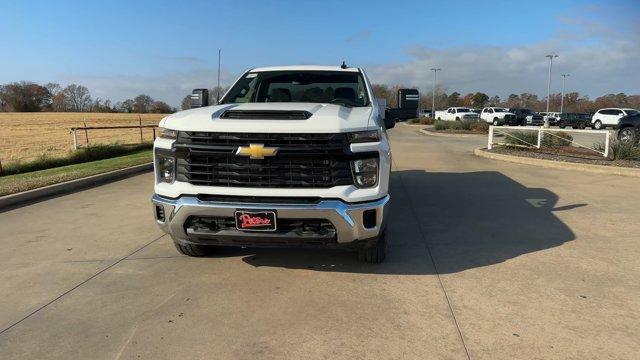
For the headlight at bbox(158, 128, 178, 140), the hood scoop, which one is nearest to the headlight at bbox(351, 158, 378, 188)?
the hood scoop

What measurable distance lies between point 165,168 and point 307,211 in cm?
133

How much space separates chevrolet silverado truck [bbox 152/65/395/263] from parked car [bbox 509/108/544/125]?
45.2 metres

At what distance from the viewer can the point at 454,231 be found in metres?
5.97

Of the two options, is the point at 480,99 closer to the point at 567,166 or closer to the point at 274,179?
the point at 567,166

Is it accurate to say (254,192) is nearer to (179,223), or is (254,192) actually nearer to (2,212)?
(179,223)

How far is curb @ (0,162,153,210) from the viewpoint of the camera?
25.7 ft

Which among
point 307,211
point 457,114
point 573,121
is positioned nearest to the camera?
point 307,211

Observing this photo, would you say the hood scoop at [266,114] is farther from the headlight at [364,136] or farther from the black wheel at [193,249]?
the black wheel at [193,249]

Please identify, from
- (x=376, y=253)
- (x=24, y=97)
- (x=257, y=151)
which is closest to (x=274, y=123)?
(x=257, y=151)

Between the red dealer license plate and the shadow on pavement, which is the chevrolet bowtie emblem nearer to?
the red dealer license plate

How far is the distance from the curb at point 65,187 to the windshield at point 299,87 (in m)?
4.45

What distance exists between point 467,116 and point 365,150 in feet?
145

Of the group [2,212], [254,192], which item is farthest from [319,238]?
[2,212]

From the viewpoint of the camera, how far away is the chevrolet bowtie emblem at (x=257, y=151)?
153 inches
